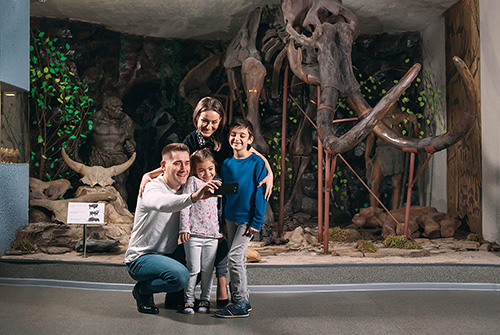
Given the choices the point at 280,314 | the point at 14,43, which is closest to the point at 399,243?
the point at 280,314

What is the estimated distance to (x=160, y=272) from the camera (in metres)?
2.79

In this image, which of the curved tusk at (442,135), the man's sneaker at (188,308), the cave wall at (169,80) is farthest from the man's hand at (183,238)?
the cave wall at (169,80)

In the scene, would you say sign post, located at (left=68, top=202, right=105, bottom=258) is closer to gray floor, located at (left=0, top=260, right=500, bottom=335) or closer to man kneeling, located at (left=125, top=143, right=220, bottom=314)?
gray floor, located at (left=0, top=260, right=500, bottom=335)

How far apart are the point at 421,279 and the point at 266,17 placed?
328 cm

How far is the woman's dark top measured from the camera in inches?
126

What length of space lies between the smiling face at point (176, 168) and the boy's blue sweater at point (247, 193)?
285 millimetres

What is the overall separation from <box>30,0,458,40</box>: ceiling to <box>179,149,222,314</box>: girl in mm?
3193

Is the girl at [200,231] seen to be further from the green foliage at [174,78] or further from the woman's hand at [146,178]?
the green foliage at [174,78]

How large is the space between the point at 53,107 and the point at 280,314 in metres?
4.46

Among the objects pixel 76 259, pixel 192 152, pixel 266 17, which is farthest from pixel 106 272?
pixel 266 17

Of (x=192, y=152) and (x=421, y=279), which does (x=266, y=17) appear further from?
(x=421, y=279)

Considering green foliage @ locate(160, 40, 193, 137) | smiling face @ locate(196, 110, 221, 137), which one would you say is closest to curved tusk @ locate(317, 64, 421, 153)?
smiling face @ locate(196, 110, 221, 137)

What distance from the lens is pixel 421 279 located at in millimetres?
3729

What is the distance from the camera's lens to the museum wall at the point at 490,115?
474 cm
